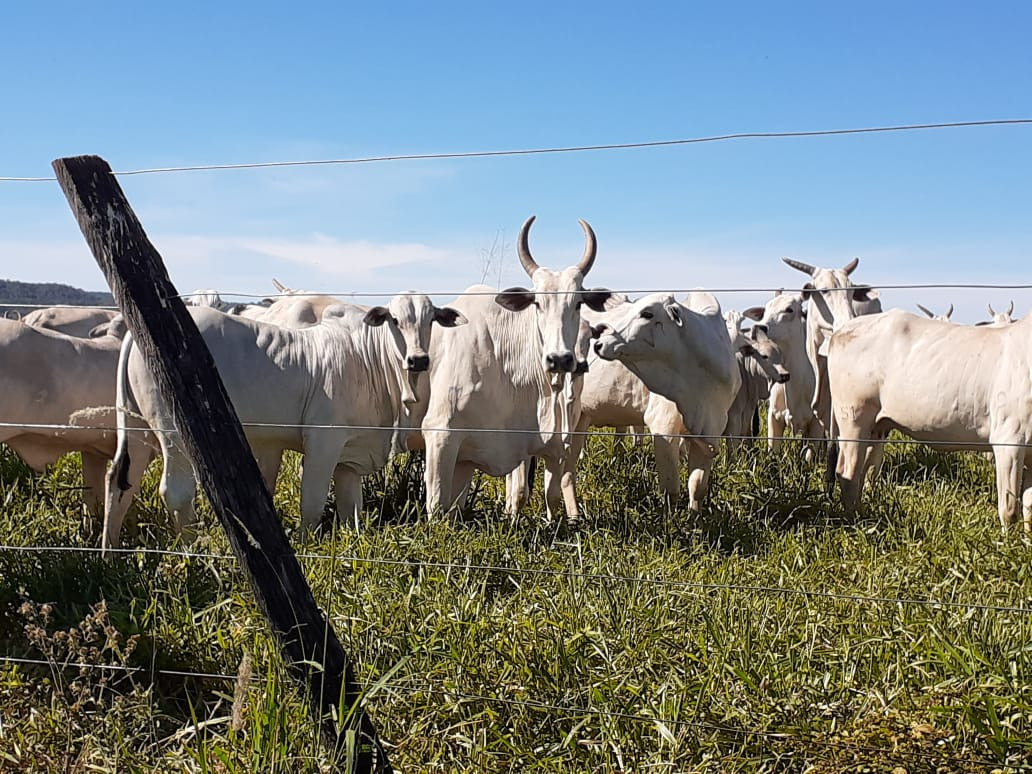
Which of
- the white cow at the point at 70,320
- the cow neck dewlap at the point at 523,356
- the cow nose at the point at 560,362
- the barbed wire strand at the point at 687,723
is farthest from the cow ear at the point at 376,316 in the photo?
the white cow at the point at 70,320

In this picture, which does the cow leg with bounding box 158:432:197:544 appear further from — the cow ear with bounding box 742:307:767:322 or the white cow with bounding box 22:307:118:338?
the cow ear with bounding box 742:307:767:322

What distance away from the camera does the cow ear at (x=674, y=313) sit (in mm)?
7996

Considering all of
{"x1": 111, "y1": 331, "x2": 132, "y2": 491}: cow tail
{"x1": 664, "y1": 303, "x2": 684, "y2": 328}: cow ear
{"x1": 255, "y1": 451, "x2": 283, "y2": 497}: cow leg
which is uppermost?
{"x1": 664, "y1": 303, "x2": 684, "y2": 328}: cow ear

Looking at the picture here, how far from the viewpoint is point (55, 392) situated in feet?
21.9

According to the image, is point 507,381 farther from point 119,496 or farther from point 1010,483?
point 1010,483

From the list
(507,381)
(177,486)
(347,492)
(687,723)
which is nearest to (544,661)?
(687,723)

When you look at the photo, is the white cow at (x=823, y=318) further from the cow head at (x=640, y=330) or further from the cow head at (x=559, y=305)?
the cow head at (x=559, y=305)

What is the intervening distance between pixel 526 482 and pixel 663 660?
4243mm

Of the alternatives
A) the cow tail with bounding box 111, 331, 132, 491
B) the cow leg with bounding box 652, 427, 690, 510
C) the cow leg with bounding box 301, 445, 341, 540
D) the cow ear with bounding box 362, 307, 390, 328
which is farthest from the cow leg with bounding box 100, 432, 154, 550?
the cow leg with bounding box 652, 427, 690, 510

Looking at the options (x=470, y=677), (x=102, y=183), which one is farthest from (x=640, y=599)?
(x=102, y=183)

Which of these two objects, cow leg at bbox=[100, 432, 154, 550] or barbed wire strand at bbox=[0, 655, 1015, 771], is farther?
cow leg at bbox=[100, 432, 154, 550]

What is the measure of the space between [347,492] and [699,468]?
8.80 ft

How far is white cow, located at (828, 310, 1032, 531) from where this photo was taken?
658 centimetres

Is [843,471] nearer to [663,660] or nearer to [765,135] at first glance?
[663,660]
